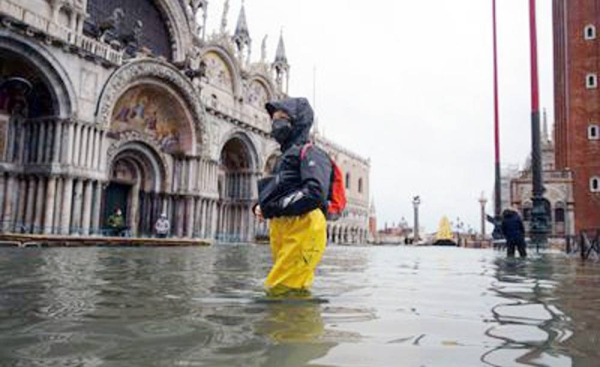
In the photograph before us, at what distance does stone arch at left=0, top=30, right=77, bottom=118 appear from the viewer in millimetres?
16125

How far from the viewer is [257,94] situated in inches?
1372

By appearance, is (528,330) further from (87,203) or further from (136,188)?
(136,188)

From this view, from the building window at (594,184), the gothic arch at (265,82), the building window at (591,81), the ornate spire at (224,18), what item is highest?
the ornate spire at (224,18)

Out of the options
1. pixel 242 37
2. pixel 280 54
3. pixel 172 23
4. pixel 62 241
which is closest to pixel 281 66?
pixel 280 54

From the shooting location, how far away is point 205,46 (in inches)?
1130

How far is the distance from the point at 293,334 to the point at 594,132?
38.4 meters

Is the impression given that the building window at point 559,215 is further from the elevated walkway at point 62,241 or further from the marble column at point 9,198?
the marble column at point 9,198

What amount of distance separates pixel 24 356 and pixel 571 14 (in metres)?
41.9

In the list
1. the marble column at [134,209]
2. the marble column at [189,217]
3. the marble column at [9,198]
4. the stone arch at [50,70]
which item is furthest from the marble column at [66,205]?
the marble column at [189,217]

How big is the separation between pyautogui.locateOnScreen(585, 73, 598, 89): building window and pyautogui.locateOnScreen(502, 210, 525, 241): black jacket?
27690 millimetres

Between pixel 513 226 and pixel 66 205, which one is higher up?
pixel 66 205

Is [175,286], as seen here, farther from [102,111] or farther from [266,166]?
[266,166]

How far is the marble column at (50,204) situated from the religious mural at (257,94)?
56.9ft

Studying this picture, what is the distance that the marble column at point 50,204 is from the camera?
17.9m
